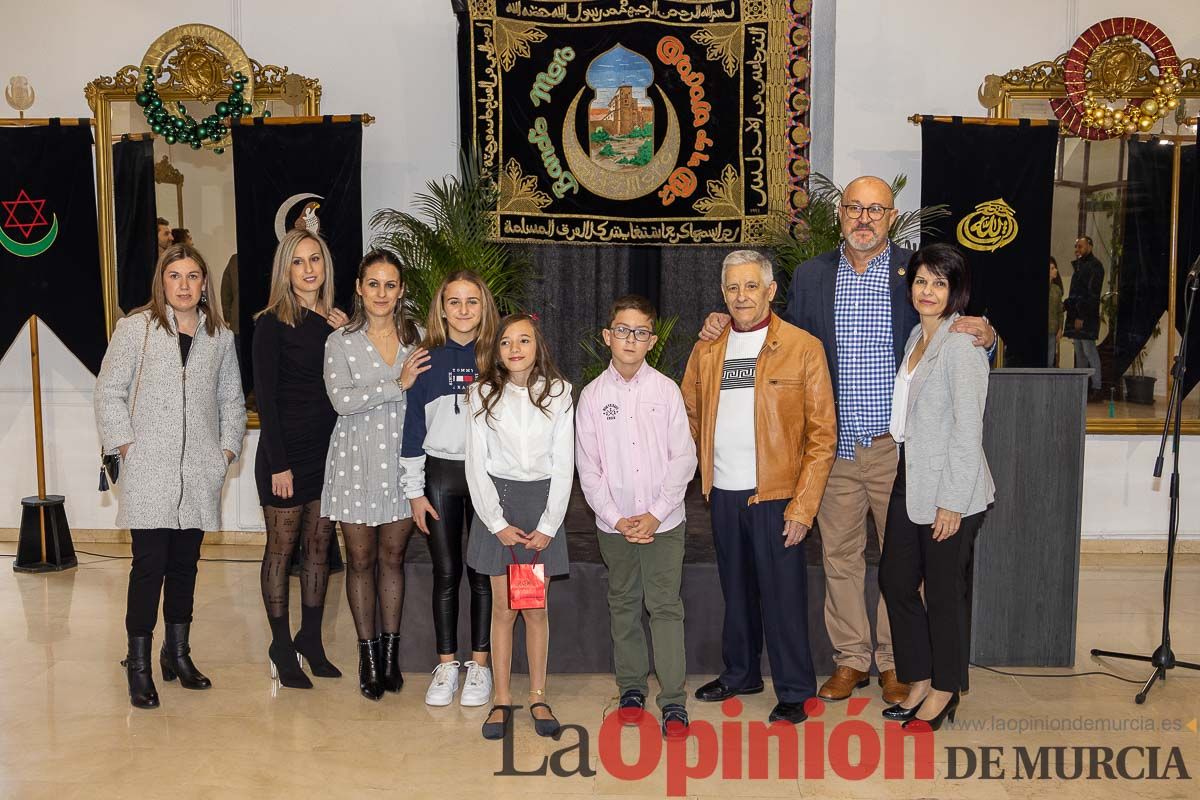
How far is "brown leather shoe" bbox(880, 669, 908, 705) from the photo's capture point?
364cm

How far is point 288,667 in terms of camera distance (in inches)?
152

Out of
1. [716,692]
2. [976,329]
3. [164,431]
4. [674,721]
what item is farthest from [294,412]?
[976,329]

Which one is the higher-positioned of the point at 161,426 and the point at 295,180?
the point at 295,180

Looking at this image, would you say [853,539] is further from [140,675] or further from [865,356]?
[140,675]

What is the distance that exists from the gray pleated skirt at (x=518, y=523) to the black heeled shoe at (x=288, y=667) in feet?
3.20

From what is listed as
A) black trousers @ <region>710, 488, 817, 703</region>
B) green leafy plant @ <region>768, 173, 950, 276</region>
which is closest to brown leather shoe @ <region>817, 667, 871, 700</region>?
black trousers @ <region>710, 488, 817, 703</region>

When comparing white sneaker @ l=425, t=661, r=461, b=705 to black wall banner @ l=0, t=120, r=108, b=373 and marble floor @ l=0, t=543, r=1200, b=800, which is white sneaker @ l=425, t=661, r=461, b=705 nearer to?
marble floor @ l=0, t=543, r=1200, b=800

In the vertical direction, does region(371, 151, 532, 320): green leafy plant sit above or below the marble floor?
above

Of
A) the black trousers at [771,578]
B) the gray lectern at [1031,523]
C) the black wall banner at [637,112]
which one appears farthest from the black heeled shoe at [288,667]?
the black wall banner at [637,112]

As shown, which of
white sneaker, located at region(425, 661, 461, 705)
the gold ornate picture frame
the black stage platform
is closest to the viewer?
white sneaker, located at region(425, 661, 461, 705)

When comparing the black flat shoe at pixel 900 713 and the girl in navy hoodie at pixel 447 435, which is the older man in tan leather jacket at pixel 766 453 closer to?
the black flat shoe at pixel 900 713

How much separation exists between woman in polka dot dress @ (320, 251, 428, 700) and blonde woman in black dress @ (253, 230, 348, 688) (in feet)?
0.29

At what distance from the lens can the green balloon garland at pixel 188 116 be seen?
579cm

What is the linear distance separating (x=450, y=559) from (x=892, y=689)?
1655 mm
